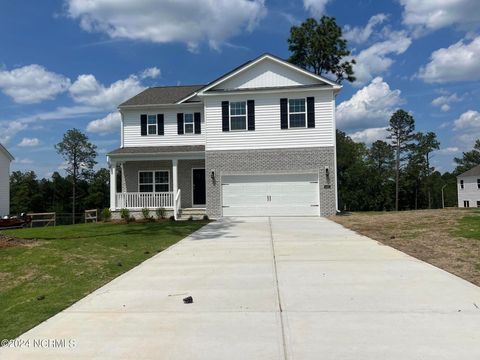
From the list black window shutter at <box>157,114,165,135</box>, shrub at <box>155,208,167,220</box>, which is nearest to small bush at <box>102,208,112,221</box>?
shrub at <box>155,208,167,220</box>

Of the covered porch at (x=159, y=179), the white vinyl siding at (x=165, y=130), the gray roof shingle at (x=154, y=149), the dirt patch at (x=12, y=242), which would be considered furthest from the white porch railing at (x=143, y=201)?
the dirt patch at (x=12, y=242)

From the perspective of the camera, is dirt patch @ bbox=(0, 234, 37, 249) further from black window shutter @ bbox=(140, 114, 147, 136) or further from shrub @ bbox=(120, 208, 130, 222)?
black window shutter @ bbox=(140, 114, 147, 136)

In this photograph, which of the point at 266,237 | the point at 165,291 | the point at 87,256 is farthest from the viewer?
the point at 266,237

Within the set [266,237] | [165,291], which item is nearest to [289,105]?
[266,237]

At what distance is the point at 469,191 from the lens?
54938mm

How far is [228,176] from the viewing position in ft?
73.6

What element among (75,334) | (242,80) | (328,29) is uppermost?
(328,29)

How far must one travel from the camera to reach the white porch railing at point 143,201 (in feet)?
76.2

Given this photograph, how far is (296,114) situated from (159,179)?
853 centimetres

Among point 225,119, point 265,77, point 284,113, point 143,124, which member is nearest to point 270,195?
point 284,113

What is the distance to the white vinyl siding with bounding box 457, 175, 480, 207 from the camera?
176ft

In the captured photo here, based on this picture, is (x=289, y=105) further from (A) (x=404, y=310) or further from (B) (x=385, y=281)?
(A) (x=404, y=310)

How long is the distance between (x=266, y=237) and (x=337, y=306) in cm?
763

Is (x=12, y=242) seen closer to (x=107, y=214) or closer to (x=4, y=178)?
(x=107, y=214)
